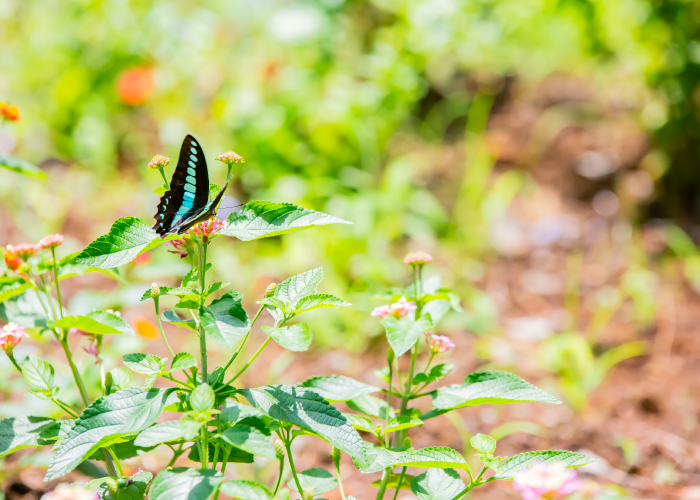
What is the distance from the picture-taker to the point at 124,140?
148 inches

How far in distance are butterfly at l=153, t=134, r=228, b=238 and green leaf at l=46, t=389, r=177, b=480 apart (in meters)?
0.29

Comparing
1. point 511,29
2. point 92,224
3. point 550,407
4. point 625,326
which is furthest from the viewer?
point 511,29

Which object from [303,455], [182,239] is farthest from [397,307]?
[303,455]

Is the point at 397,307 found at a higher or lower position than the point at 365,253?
higher

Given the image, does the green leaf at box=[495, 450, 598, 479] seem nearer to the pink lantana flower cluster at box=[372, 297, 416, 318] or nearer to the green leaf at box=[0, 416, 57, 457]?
the pink lantana flower cluster at box=[372, 297, 416, 318]

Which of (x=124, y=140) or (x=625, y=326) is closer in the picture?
(x=625, y=326)

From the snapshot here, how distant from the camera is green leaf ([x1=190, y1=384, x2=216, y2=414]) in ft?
2.66

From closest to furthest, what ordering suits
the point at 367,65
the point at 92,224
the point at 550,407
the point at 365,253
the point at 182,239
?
1. the point at 182,239
2. the point at 550,407
3. the point at 365,253
4. the point at 92,224
5. the point at 367,65

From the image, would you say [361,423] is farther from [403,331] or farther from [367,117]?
[367,117]

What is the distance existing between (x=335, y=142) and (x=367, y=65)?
73cm

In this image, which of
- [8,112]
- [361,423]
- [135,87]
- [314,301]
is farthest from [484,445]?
[135,87]

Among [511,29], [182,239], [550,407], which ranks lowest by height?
[550,407]

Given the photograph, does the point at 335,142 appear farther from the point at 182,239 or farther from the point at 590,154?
the point at 182,239

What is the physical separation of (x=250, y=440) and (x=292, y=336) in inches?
6.2
